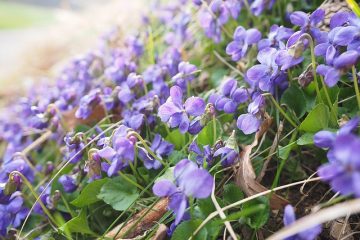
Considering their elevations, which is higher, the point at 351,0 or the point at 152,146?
the point at 351,0

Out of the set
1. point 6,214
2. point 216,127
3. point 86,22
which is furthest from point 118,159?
point 86,22

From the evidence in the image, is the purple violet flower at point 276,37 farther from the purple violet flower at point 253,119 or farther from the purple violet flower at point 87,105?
the purple violet flower at point 87,105

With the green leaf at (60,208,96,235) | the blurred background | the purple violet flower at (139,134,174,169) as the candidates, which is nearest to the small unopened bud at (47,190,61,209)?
the green leaf at (60,208,96,235)

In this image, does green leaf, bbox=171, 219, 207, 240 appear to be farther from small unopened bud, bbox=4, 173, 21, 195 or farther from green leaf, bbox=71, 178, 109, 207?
small unopened bud, bbox=4, 173, 21, 195

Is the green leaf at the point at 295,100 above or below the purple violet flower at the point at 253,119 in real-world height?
below

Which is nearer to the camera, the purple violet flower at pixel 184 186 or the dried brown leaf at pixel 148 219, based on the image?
the purple violet flower at pixel 184 186

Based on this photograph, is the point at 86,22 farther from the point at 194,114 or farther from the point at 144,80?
the point at 194,114

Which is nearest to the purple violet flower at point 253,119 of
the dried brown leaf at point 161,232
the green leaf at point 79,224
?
the dried brown leaf at point 161,232
